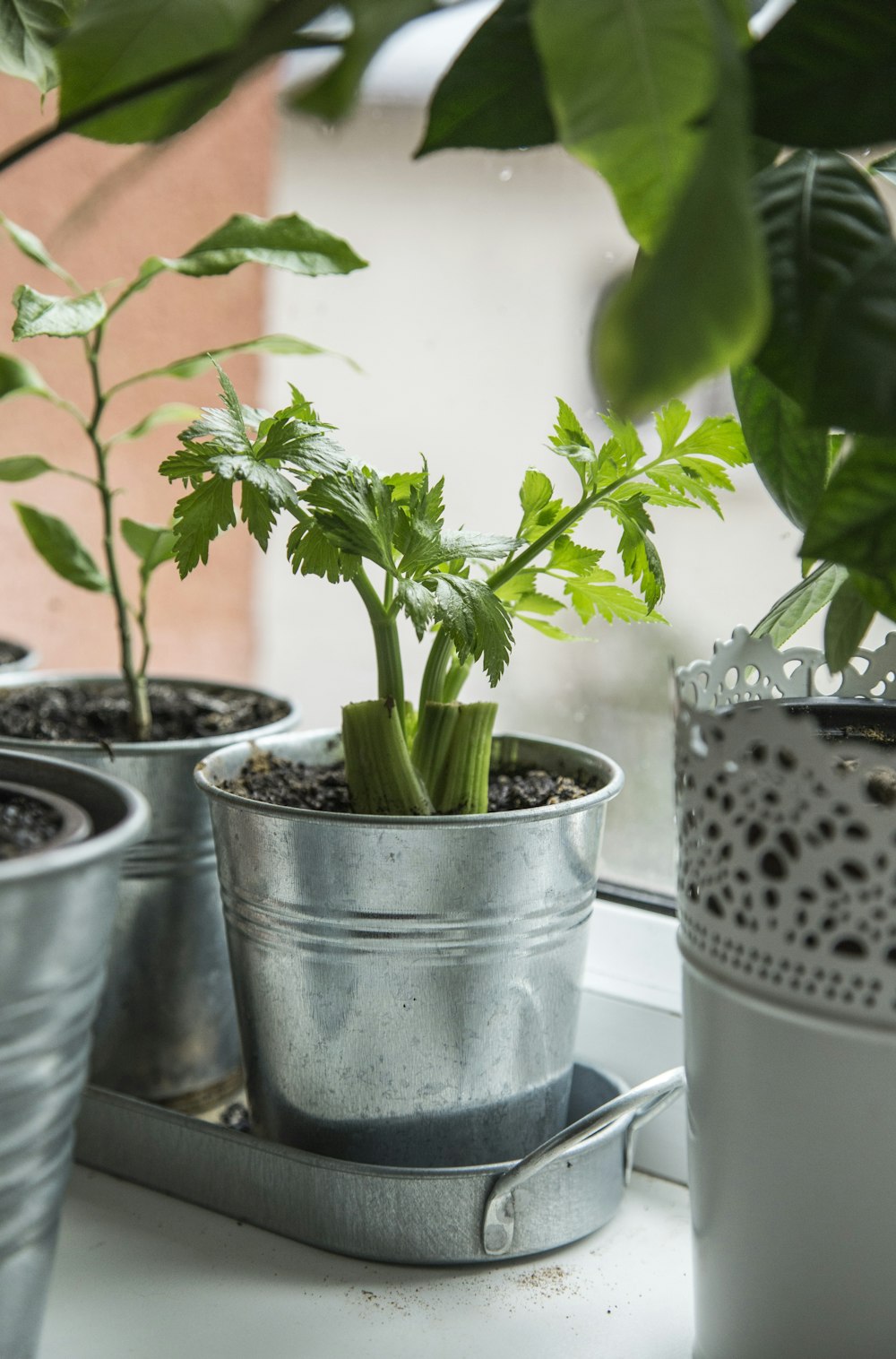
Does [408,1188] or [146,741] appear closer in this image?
[408,1188]

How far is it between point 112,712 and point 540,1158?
0.46 m

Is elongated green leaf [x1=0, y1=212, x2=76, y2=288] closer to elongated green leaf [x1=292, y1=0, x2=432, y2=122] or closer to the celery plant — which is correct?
the celery plant

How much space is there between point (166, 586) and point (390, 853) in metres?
0.81

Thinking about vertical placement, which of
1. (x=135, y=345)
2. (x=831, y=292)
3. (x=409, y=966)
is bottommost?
(x=409, y=966)

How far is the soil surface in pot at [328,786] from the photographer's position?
73cm

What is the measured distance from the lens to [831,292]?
455 millimetres

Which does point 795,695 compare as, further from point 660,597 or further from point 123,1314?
point 123,1314

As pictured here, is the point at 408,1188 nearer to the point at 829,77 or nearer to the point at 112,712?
the point at 112,712

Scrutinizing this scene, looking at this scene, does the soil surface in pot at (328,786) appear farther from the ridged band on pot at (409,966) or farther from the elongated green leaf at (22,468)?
the elongated green leaf at (22,468)

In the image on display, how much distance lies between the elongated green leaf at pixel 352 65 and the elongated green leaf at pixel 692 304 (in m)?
0.09

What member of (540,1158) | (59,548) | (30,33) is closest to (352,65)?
(30,33)

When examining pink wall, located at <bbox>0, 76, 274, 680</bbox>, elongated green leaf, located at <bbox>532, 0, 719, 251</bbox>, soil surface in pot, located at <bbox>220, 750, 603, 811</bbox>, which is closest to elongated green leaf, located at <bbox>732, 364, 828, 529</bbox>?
elongated green leaf, located at <bbox>532, 0, 719, 251</bbox>

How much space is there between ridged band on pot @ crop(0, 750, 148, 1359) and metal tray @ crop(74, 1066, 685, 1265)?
194mm

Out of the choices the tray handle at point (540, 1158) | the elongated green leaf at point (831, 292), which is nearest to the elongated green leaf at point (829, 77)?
the elongated green leaf at point (831, 292)
